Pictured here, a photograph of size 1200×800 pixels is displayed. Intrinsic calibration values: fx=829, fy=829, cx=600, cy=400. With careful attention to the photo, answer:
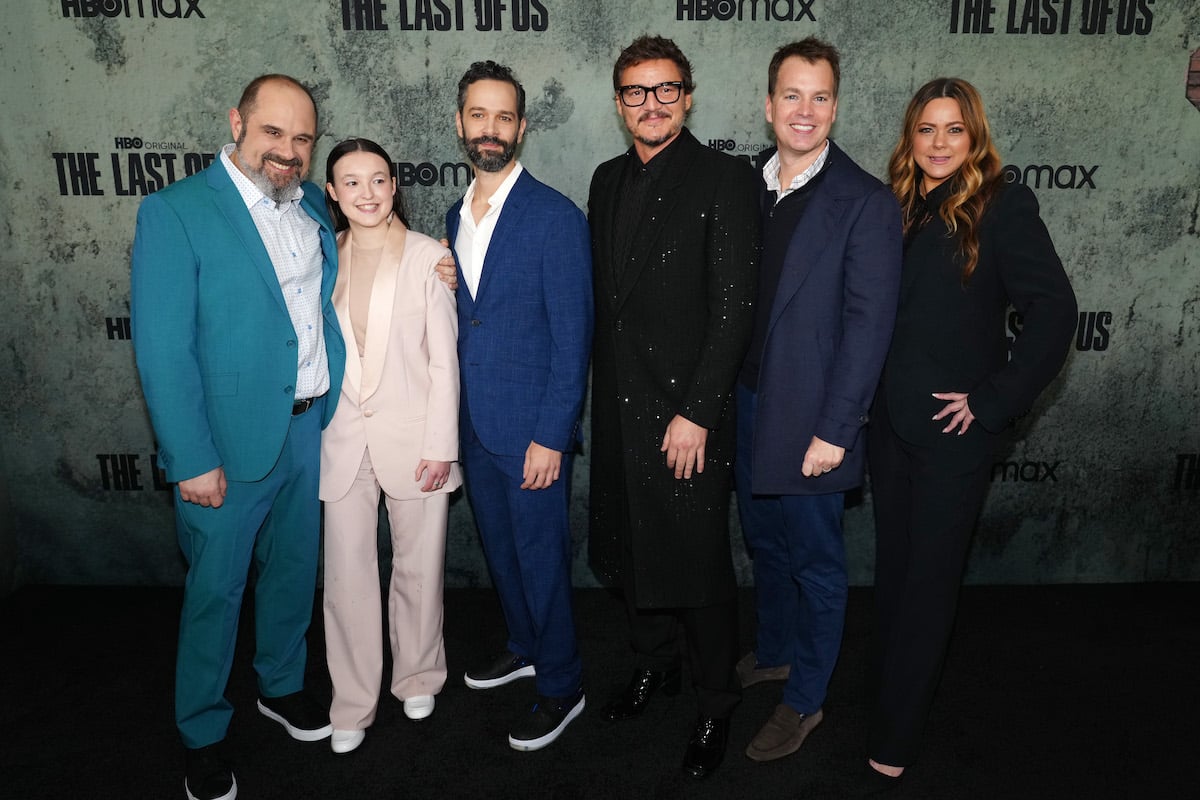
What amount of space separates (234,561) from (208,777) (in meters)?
0.63

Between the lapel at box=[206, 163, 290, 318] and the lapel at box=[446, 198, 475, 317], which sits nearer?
the lapel at box=[206, 163, 290, 318]

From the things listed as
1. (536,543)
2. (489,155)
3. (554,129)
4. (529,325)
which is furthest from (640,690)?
(554,129)

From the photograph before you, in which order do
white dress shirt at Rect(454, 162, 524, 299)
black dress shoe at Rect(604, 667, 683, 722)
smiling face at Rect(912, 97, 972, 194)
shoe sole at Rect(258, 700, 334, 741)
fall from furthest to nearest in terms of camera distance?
1. black dress shoe at Rect(604, 667, 683, 722)
2. shoe sole at Rect(258, 700, 334, 741)
3. white dress shirt at Rect(454, 162, 524, 299)
4. smiling face at Rect(912, 97, 972, 194)

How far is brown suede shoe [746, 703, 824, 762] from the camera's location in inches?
104

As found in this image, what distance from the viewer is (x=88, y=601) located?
3752 millimetres

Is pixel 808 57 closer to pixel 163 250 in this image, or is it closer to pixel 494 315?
pixel 494 315

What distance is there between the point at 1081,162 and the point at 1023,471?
4.54 feet

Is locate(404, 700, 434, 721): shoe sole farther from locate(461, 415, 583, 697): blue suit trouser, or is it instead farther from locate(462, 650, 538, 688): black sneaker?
locate(461, 415, 583, 697): blue suit trouser

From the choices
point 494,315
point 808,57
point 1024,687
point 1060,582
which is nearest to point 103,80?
point 494,315

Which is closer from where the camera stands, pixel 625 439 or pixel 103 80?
pixel 625 439

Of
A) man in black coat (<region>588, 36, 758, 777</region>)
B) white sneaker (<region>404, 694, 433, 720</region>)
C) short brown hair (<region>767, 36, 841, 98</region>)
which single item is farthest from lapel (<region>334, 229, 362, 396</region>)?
short brown hair (<region>767, 36, 841, 98</region>)

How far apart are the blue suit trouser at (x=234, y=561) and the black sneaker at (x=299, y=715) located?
26 cm

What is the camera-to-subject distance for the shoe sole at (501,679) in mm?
3053

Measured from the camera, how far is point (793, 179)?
8.11 ft
